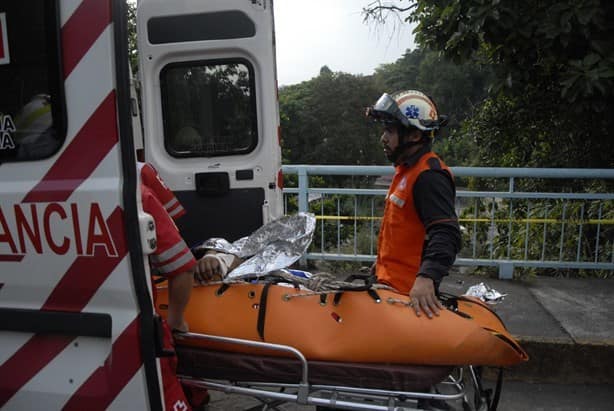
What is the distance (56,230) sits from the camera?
4.69 feet

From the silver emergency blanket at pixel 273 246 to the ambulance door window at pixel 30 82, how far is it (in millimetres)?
908

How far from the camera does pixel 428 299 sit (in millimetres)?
1769

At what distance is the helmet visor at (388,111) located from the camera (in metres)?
2.01

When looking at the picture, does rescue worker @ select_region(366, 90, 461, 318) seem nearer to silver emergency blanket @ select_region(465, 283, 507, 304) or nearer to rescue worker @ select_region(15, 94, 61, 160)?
silver emergency blanket @ select_region(465, 283, 507, 304)

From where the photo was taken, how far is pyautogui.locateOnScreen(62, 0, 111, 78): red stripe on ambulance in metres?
1.34

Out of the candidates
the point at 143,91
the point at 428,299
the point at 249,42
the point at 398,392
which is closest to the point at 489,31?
the point at 249,42

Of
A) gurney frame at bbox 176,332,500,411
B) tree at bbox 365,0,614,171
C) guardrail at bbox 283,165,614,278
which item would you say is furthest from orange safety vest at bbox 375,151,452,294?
tree at bbox 365,0,614,171

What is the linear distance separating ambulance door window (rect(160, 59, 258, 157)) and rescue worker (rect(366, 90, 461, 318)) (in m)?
1.48

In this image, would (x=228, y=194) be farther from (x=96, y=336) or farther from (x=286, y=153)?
(x=286, y=153)

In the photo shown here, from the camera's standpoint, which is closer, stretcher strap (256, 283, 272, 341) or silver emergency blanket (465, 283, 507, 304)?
stretcher strap (256, 283, 272, 341)

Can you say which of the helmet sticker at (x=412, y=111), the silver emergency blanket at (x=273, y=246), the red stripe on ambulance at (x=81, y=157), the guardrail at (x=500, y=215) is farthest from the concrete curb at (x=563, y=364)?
the red stripe on ambulance at (x=81, y=157)

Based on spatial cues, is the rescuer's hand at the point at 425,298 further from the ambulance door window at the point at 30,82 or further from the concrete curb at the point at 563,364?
the concrete curb at the point at 563,364

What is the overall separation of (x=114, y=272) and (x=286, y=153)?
1090 cm

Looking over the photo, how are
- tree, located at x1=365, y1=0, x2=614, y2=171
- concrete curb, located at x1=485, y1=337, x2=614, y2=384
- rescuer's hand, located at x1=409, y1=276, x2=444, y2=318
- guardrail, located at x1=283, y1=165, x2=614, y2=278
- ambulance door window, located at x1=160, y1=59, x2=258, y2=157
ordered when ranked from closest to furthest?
rescuer's hand, located at x1=409, y1=276, x2=444, y2=318 → concrete curb, located at x1=485, y1=337, x2=614, y2=384 → ambulance door window, located at x1=160, y1=59, x2=258, y2=157 → tree, located at x1=365, y1=0, x2=614, y2=171 → guardrail, located at x1=283, y1=165, x2=614, y2=278
